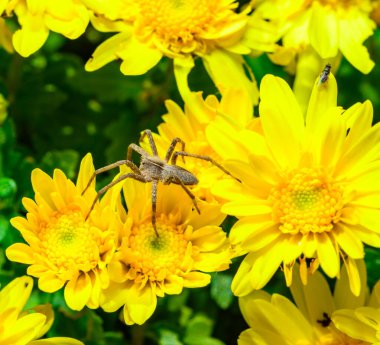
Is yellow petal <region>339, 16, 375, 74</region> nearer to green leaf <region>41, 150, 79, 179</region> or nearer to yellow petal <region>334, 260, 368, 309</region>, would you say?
yellow petal <region>334, 260, 368, 309</region>

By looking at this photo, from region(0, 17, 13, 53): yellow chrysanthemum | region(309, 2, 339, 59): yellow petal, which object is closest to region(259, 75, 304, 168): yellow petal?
region(309, 2, 339, 59): yellow petal

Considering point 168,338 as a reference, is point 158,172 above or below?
above

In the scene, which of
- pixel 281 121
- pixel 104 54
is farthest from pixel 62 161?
pixel 281 121

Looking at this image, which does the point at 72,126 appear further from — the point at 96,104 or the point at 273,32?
the point at 273,32

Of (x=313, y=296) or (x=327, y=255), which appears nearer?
(x=327, y=255)

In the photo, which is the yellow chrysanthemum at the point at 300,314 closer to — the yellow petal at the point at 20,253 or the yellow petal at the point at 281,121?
the yellow petal at the point at 281,121

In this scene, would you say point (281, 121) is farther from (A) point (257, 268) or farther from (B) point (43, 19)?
(B) point (43, 19)
